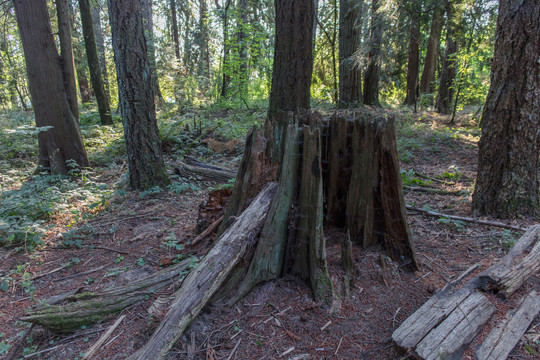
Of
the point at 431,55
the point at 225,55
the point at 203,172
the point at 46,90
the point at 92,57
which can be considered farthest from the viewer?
the point at 225,55

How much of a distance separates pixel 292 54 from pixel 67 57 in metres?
5.79

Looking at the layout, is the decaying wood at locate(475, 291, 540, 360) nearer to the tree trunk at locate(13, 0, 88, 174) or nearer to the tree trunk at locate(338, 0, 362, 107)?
the tree trunk at locate(13, 0, 88, 174)

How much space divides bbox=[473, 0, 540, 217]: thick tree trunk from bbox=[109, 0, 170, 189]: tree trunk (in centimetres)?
542

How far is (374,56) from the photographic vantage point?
1068 cm

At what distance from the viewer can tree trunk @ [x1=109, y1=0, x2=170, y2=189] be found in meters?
5.37

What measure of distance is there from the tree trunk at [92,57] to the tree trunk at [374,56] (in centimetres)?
970

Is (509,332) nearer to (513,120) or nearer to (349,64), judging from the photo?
(513,120)

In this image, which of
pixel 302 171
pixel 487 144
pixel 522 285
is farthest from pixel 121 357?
pixel 487 144

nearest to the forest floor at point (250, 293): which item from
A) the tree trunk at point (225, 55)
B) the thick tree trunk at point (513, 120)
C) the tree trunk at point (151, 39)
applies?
the thick tree trunk at point (513, 120)

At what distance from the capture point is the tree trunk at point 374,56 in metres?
10.2

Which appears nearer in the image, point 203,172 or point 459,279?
point 459,279

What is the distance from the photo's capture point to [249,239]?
2592 mm

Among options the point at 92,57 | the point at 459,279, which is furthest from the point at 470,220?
the point at 92,57

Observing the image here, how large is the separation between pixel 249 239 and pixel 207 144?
23.4 ft
